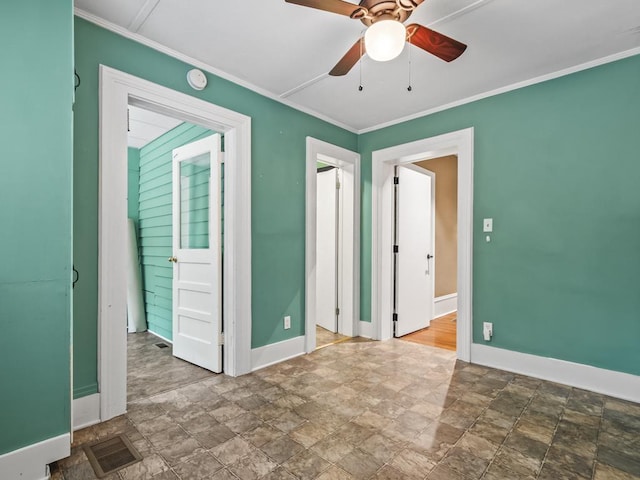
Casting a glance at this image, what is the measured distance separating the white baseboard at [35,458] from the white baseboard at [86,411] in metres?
0.41

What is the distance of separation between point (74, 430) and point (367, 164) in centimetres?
374

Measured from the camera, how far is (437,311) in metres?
5.31

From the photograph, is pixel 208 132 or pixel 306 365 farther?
pixel 208 132

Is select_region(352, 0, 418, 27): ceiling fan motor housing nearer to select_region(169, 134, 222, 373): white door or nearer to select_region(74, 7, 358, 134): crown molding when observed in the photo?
select_region(74, 7, 358, 134): crown molding

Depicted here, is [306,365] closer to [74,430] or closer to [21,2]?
[74,430]

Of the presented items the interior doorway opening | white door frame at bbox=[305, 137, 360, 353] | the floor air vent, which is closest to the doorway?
the floor air vent

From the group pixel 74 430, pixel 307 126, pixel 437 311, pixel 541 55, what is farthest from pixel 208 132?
pixel 437 311

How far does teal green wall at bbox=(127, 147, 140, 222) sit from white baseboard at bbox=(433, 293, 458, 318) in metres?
4.83

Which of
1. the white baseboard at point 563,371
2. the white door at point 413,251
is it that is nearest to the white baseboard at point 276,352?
the white door at point 413,251

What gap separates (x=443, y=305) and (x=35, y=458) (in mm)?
5197

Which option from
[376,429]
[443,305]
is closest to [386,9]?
[376,429]

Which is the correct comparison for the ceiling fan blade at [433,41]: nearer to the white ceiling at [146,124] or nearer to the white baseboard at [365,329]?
the white ceiling at [146,124]

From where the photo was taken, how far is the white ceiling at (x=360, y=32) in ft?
6.63

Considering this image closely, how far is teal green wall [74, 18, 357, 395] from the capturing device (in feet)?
6.89
